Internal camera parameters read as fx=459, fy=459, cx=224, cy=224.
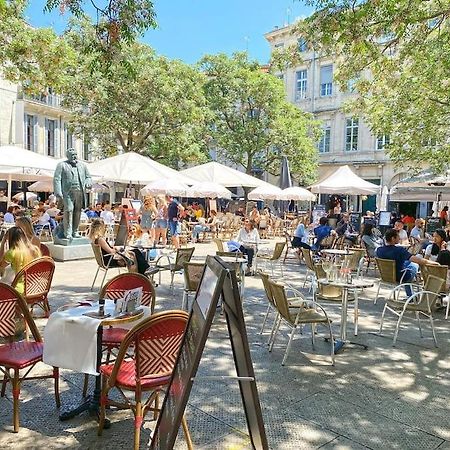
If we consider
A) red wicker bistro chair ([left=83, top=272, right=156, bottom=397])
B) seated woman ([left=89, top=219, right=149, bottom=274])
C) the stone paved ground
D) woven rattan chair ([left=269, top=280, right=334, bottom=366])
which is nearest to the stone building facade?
seated woman ([left=89, top=219, right=149, bottom=274])

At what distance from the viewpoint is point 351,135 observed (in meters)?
32.8

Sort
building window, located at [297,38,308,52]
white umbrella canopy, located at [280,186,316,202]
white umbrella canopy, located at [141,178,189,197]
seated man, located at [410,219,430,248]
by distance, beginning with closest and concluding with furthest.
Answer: building window, located at [297,38,308,52], seated man, located at [410,219,430,248], white umbrella canopy, located at [141,178,189,197], white umbrella canopy, located at [280,186,316,202]

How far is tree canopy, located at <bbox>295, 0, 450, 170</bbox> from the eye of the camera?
280 inches

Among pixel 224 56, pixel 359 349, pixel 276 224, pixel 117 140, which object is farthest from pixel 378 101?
pixel 224 56

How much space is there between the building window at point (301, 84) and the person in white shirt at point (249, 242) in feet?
90.8

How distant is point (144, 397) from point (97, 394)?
486 millimetres

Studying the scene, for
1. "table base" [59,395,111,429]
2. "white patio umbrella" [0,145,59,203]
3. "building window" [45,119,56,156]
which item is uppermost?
"building window" [45,119,56,156]

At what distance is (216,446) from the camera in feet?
10.1

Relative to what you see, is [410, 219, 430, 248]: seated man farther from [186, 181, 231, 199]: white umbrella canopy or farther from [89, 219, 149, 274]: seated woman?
[89, 219, 149, 274]: seated woman

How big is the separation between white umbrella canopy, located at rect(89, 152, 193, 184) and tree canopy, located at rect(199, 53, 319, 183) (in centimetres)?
1676

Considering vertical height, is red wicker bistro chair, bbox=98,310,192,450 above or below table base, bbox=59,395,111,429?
above

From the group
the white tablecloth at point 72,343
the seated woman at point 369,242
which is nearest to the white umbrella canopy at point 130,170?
the seated woman at point 369,242

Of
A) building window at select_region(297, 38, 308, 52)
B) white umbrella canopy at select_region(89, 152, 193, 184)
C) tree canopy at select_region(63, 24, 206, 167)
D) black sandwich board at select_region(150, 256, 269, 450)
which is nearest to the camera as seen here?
black sandwich board at select_region(150, 256, 269, 450)

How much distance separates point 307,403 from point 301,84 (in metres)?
34.5
